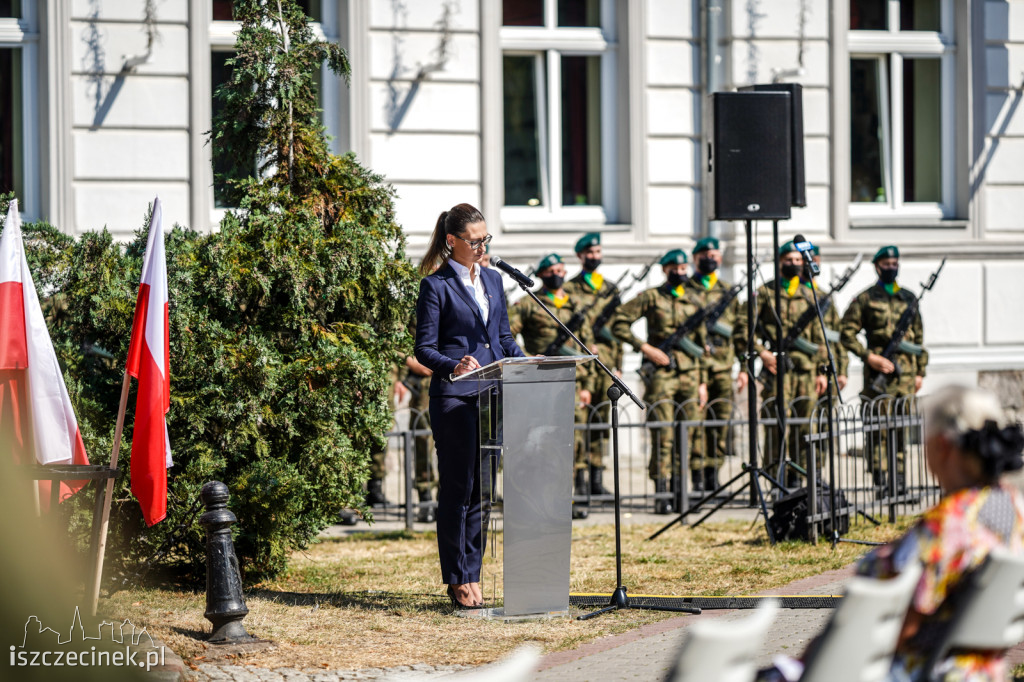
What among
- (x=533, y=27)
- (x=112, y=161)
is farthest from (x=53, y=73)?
(x=533, y=27)

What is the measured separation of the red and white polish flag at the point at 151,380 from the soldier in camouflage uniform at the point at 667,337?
586 centimetres

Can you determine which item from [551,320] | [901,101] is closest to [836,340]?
[551,320]

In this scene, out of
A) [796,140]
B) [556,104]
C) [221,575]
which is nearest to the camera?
[221,575]

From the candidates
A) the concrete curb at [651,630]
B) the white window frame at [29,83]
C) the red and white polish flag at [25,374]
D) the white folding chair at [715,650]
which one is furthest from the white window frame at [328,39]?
the white folding chair at [715,650]

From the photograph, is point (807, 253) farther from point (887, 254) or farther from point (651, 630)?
point (651, 630)

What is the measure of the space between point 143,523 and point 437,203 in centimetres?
717

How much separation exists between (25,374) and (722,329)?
6822 millimetres

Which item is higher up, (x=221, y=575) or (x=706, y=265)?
(x=706, y=265)

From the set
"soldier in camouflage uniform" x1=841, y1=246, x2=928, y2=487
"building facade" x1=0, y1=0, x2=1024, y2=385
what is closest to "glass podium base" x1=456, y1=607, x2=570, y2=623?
"soldier in camouflage uniform" x1=841, y1=246, x2=928, y2=487

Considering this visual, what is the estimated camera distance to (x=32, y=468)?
5.66 meters

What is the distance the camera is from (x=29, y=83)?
13148 millimetres

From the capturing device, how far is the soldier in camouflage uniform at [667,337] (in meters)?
11.3

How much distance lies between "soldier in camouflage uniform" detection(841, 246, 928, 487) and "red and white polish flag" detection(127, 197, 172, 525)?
24.5 ft

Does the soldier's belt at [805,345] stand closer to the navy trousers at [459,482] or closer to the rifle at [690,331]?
the rifle at [690,331]
